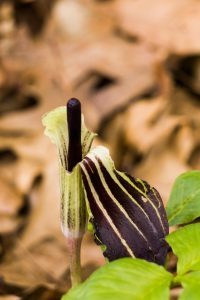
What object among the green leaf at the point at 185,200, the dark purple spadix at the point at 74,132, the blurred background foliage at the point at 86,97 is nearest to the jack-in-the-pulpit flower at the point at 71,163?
the dark purple spadix at the point at 74,132

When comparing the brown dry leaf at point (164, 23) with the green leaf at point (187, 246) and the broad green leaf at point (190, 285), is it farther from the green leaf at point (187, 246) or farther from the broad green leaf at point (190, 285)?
the broad green leaf at point (190, 285)

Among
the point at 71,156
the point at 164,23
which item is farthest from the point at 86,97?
the point at 71,156

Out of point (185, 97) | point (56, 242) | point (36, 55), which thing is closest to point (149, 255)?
point (56, 242)

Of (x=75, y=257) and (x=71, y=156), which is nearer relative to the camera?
(x=71, y=156)

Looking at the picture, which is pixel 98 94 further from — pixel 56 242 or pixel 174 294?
pixel 174 294

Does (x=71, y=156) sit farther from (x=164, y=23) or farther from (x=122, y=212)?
(x=164, y=23)

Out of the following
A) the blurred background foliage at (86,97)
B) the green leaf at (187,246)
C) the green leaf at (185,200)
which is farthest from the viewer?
the blurred background foliage at (86,97)

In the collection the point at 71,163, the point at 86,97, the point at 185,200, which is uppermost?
the point at 71,163

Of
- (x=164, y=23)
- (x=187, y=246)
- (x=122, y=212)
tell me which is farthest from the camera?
(x=164, y=23)
